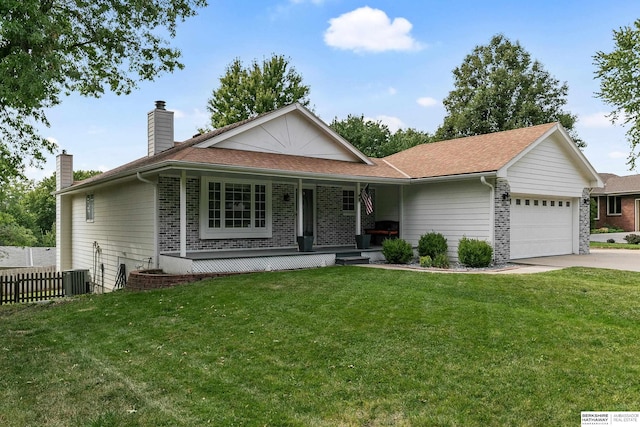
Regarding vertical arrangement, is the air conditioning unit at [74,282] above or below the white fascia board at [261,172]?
below

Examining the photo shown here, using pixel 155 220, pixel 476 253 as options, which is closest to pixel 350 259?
pixel 476 253

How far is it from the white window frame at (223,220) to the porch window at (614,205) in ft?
84.8

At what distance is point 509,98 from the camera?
115ft

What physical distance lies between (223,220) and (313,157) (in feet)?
12.8

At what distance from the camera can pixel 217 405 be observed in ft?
13.3

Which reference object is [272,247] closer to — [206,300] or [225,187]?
[225,187]

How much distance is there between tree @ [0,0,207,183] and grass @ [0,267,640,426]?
4825 mm

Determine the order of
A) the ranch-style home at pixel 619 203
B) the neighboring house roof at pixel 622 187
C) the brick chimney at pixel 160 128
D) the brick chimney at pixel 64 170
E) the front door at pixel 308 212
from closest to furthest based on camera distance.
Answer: the front door at pixel 308 212
the brick chimney at pixel 160 128
the brick chimney at pixel 64 170
the neighboring house roof at pixel 622 187
the ranch-style home at pixel 619 203

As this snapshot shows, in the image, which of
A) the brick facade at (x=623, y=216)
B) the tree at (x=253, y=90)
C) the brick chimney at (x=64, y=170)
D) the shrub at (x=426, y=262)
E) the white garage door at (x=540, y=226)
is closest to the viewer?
the shrub at (x=426, y=262)

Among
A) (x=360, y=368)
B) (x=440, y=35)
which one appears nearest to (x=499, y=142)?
(x=440, y=35)

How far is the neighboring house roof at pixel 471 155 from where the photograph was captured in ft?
44.2

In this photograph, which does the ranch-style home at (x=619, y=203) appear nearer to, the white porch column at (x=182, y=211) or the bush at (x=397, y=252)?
the bush at (x=397, y=252)

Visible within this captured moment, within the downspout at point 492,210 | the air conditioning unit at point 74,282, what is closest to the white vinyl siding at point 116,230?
the air conditioning unit at point 74,282

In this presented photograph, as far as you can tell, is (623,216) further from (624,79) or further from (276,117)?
(276,117)
